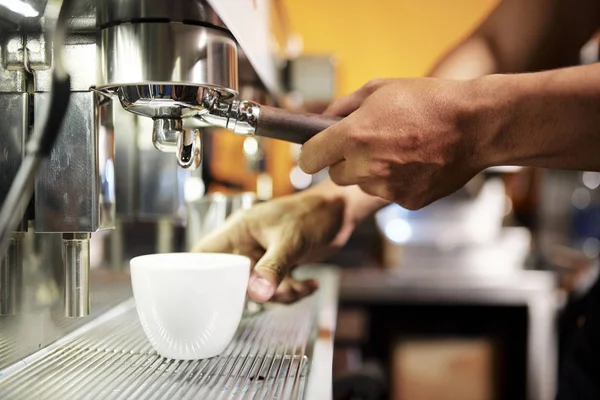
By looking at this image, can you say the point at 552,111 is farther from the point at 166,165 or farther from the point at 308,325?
the point at 166,165

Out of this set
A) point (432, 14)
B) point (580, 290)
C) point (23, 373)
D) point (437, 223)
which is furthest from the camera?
point (432, 14)

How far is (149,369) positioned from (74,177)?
0.17 metres

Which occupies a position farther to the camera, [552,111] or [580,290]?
[580,290]

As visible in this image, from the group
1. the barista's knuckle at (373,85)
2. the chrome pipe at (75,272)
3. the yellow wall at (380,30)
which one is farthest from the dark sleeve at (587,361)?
the yellow wall at (380,30)

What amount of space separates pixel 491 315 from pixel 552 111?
4.29 feet

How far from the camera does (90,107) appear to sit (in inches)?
18.5

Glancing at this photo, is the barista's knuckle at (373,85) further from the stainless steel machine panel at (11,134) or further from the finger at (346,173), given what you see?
the stainless steel machine panel at (11,134)

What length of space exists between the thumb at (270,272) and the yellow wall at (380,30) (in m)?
1.99

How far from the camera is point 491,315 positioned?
65.3 inches

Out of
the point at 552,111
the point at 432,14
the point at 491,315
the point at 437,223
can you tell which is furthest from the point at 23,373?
the point at 432,14

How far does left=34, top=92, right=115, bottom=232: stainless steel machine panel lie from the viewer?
1.51 ft

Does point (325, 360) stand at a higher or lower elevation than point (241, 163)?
lower

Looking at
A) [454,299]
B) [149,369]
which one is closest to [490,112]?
[149,369]

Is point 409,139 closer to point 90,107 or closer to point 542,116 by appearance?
point 542,116
